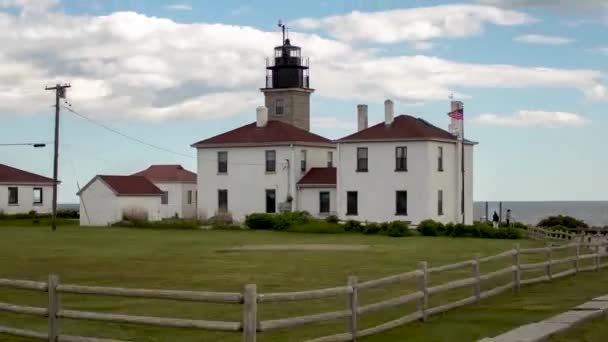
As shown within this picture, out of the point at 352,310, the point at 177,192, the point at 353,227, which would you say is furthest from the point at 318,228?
the point at 352,310

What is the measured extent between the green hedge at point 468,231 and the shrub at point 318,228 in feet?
15.0

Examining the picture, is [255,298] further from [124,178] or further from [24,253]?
[124,178]

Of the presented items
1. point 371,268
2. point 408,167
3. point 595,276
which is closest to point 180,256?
point 371,268

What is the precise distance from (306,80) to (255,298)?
68.5 meters

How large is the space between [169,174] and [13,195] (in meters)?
12.1

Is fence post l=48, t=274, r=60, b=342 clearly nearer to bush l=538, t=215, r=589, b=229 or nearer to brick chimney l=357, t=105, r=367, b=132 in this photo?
brick chimney l=357, t=105, r=367, b=132

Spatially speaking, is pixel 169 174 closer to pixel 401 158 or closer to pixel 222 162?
pixel 222 162

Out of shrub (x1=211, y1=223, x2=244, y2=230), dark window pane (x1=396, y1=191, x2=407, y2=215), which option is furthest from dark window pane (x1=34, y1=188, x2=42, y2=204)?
dark window pane (x1=396, y1=191, x2=407, y2=215)

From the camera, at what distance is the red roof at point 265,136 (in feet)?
231

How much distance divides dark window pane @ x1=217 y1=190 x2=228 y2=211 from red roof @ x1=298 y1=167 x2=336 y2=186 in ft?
18.1

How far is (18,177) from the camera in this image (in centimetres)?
8250

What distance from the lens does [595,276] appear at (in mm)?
28000

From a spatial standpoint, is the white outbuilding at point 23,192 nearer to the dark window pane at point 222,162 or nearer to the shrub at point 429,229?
the dark window pane at point 222,162

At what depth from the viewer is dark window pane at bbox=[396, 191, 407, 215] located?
211 ft
